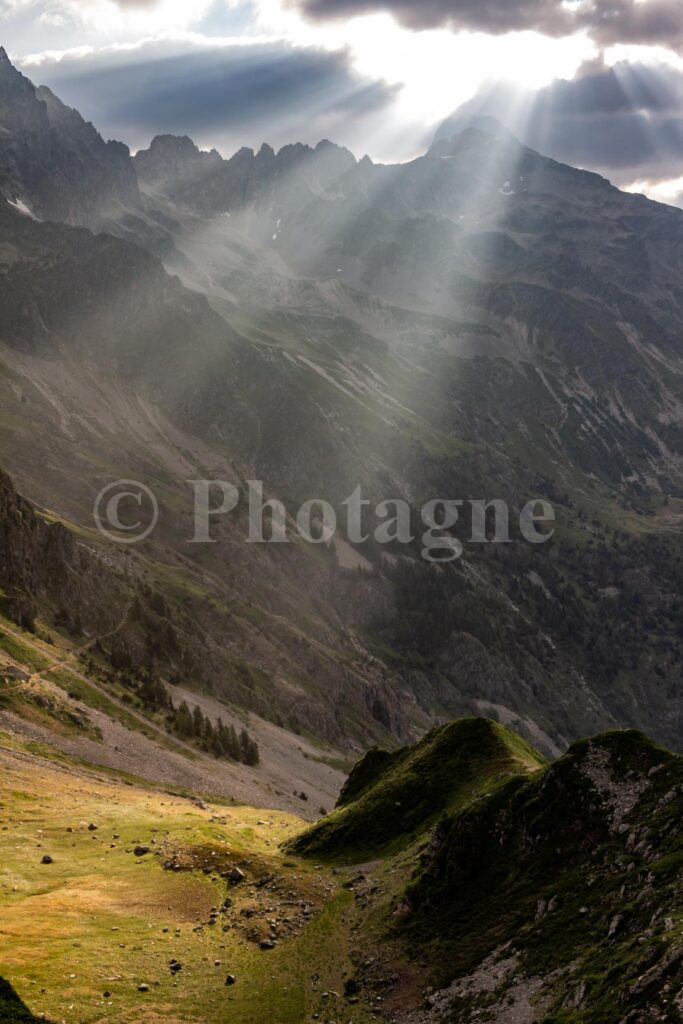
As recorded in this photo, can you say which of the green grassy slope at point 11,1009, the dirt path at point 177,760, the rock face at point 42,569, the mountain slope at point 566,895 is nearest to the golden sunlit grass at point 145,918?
the green grassy slope at point 11,1009

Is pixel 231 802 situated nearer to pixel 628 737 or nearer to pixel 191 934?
pixel 191 934

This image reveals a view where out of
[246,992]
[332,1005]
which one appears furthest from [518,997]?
[246,992]

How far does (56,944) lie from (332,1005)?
44.2 ft

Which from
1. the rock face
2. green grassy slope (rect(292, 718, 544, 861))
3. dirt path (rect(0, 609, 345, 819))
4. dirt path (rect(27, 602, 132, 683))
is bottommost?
dirt path (rect(0, 609, 345, 819))

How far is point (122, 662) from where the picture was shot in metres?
131

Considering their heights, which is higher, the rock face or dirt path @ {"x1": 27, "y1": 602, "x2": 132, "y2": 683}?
the rock face

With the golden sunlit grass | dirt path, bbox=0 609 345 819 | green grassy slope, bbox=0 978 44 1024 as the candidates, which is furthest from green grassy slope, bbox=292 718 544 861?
dirt path, bbox=0 609 345 819

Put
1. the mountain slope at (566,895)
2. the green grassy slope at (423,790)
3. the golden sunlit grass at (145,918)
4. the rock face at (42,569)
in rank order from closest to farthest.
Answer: the mountain slope at (566,895) → the golden sunlit grass at (145,918) → the green grassy slope at (423,790) → the rock face at (42,569)

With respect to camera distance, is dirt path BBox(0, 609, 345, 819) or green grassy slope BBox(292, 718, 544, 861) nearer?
green grassy slope BBox(292, 718, 544, 861)

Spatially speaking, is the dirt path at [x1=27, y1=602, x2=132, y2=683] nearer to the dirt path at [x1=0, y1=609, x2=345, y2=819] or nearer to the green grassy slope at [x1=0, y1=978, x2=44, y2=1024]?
the dirt path at [x1=0, y1=609, x2=345, y2=819]

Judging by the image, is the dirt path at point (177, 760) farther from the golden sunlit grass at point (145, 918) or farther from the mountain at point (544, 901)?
the mountain at point (544, 901)

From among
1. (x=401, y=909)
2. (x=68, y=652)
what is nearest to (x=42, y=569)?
(x=68, y=652)

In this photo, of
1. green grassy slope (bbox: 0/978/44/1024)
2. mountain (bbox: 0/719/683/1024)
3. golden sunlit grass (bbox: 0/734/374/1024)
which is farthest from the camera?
golden sunlit grass (bbox: 0/734/374/1024)

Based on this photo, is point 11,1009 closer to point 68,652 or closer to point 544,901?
point 544,901
